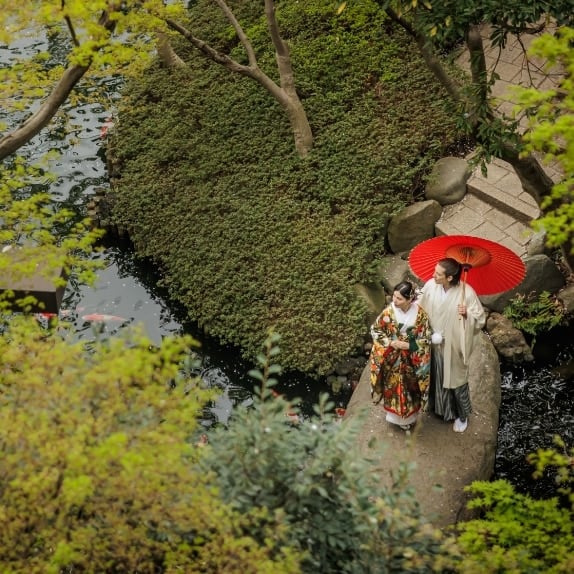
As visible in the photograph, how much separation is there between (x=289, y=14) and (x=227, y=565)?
35.8 ft

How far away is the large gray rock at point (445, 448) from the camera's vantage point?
24.5 ft

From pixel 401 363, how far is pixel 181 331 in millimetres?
4207

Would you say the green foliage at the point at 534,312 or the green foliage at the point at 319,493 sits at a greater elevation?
the green foliage at the point at 319,493

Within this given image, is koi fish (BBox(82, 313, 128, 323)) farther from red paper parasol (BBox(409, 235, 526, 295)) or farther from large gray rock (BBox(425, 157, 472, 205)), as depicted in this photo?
red paper parasol (BBox(409, 235, 526, 295))

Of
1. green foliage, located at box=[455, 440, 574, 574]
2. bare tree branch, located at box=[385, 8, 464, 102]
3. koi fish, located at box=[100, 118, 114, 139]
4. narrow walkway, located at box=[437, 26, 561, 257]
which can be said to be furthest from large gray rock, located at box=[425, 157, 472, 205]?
koi fish, located at box=[100, 118, 114, 139]

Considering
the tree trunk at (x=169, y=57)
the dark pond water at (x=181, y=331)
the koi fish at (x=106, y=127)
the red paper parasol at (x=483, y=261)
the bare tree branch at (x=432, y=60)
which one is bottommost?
the dark pond water at (x=181, y=331)

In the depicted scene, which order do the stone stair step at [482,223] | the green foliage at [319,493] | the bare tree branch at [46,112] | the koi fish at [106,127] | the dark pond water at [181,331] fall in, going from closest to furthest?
the green foliage at [319,493] < the bare tree branch at [46,112] < the dark pond water at [181,331] < the stone stair step at [482,223] < the koi fish at [106,127]

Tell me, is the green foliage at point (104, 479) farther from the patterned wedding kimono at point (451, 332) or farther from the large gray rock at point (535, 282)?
the large gray rock at point (535, 282)

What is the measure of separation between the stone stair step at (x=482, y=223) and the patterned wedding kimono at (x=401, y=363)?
3161 millimetres

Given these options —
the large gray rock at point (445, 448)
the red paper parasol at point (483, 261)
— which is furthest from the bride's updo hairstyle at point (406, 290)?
the large gray rock at point (445, 448)

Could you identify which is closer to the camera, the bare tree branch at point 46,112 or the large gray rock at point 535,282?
the bare tree branch at point 46,112

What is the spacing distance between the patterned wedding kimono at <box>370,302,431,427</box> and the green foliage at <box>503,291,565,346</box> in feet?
8.00

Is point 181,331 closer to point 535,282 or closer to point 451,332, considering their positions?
point 451,332

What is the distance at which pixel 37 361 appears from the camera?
5391 mm
